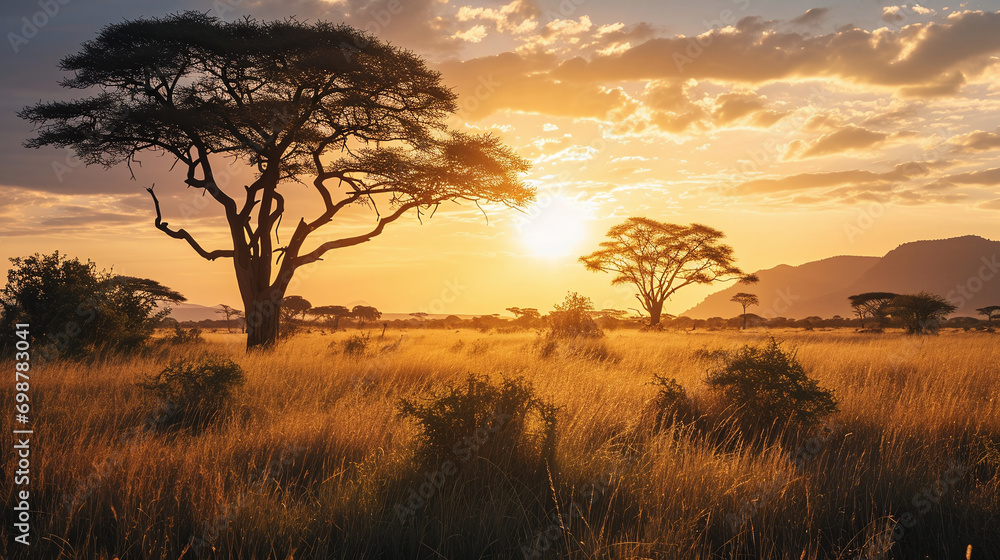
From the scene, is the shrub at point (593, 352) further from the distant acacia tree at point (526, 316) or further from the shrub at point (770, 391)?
the distant acacia tree at point (526, 316)

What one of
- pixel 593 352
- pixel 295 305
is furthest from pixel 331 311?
pixel 593 352

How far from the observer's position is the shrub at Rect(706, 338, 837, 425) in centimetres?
623

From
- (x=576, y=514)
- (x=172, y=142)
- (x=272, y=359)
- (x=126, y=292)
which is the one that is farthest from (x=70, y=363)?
(x=576, y=514)

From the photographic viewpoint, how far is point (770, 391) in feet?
21.5

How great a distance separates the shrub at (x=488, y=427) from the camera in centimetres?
453

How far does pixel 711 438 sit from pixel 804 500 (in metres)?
2.24

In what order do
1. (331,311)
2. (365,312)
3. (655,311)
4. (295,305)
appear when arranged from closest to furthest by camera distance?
(655,311) < (295,305) < (331,311) < (365,312)

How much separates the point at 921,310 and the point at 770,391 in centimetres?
2933

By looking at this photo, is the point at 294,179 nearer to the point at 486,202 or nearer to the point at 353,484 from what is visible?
the point at 486,202

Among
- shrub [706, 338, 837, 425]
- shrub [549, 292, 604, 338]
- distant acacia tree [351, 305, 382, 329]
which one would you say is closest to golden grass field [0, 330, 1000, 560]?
shrub [706, 338, 837, 425]

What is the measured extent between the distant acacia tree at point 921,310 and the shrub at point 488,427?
30.6 meters

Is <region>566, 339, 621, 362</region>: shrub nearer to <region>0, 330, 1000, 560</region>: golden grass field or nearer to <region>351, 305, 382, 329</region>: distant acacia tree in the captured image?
<region>0, 330, 1000, 560</region>: golden grass field

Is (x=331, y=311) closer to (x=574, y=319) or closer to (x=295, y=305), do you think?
(x=295, y=305)

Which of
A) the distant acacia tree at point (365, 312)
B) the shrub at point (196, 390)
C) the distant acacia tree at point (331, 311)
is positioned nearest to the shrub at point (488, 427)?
the shrub at point (196, 390)
